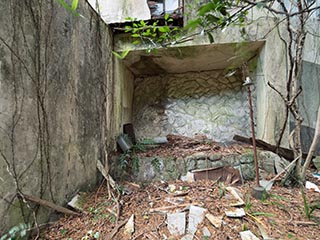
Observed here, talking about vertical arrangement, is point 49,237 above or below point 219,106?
below

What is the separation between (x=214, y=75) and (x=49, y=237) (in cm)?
374

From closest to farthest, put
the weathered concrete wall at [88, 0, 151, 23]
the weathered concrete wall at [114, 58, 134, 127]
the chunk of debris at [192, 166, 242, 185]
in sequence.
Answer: the chunk of debris at [192, 166, 242, 185], the weathered concrete wall at [88, 0, 151, 23], the weathered concrete wall at [114, 58, 134, 127]

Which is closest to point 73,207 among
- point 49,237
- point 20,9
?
point 49,237

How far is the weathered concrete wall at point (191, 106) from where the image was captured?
3828mm

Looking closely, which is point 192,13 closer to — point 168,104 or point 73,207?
point 168,104

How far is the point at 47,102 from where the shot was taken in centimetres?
169

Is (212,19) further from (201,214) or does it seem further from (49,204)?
(49,204)

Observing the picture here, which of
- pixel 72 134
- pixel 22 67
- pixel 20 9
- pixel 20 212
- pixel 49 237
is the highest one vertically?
pixel 20 9

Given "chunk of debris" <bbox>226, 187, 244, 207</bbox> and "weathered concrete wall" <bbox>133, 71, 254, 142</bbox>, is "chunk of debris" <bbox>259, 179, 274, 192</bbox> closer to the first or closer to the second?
"chunk of debris" <bbox>226, 187, 244, 207</bbox>

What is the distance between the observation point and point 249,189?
2.16m

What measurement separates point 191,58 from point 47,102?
247 cm

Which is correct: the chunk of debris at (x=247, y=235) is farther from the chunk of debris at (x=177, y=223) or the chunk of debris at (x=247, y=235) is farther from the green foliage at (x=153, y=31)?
the green foliage at (x=153, y=31)

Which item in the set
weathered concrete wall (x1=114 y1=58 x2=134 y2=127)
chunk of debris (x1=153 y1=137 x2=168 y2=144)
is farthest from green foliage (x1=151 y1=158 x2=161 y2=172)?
weathered concrete wall (x1=114 y1=58 x2=134 y2=127)

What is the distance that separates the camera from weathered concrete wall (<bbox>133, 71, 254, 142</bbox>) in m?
3.83
